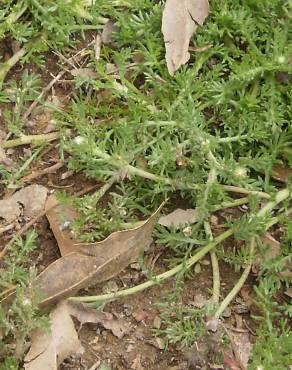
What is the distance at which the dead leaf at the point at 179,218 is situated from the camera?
12.8 ft

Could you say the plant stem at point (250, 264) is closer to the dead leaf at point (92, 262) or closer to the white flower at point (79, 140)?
the dead leaf at point (92, 262)

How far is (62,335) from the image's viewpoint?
3732 millimetres

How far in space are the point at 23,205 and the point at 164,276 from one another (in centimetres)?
77

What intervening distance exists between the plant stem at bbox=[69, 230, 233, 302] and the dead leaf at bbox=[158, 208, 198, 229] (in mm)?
141

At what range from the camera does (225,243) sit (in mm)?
3957

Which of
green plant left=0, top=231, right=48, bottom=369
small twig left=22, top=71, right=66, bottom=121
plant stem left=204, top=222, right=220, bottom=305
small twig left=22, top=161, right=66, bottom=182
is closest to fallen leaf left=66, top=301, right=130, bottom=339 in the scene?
green plant left=0, top=231, right=48, bottom=369

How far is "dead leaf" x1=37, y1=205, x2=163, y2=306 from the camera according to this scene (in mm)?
3775

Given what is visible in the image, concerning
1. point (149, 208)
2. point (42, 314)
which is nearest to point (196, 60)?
point (149, 208)

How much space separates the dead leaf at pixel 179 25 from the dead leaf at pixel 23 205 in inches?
34.7

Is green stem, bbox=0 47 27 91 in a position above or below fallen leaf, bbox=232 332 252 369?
above

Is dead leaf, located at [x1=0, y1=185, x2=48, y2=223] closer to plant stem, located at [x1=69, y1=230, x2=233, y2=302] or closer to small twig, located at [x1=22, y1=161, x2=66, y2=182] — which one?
small twig, located at [x1=22, y1=161, x2=66, y2=182]

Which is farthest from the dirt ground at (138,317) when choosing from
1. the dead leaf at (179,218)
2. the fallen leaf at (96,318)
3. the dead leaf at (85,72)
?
the dead leaf at (85,72)

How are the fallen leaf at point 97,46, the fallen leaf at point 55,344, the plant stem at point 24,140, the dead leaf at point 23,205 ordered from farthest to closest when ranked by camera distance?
the fallen leaf at point 97,46, the plant stem at point 24,140, the dead leaf at point 23,205, the fallen leaf at point 55,344

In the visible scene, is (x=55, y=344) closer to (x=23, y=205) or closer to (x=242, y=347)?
(x=23, y=205)
